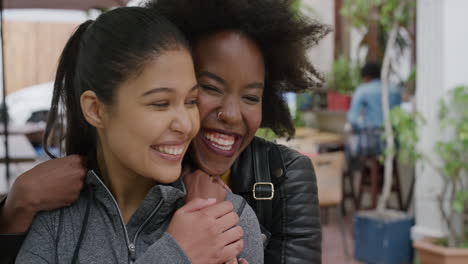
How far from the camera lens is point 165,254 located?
3.70ft

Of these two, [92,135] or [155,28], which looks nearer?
[155,28]

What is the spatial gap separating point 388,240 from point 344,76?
3367 millimetres

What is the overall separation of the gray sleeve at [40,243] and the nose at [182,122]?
0.32 m

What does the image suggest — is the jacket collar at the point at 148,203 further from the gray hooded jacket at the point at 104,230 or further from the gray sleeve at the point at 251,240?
the gray sleeve at the point at 251,240

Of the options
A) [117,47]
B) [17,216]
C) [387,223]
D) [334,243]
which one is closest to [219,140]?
[117,47]

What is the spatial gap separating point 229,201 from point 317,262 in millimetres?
465

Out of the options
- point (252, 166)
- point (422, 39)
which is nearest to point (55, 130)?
point (252, 166)

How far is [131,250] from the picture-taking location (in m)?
1.21

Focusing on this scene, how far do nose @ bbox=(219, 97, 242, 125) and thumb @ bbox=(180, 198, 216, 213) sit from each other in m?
0.25

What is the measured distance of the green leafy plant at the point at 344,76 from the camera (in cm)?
743

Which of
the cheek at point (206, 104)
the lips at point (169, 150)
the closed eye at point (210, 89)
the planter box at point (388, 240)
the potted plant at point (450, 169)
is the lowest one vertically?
the planter box at point (388, 240)

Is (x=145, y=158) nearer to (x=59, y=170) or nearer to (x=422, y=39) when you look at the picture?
(x=59, y=170)

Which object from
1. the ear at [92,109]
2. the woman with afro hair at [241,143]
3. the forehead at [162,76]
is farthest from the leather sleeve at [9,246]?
the forehead at [162,76]

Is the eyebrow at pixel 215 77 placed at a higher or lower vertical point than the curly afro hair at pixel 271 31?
lower
